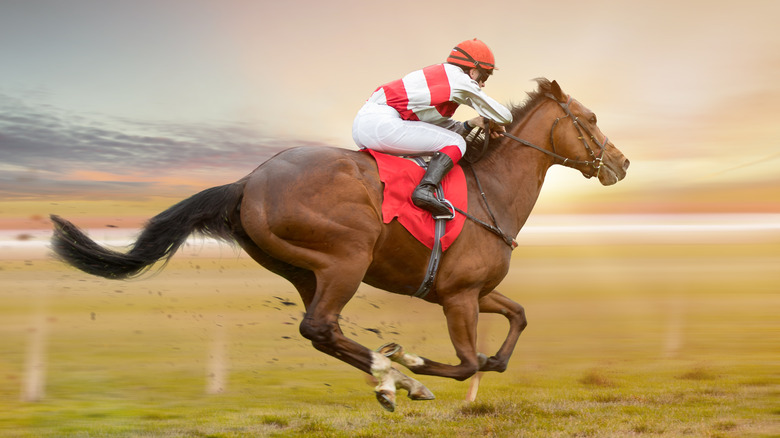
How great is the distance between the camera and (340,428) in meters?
5.90

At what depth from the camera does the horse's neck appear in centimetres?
556

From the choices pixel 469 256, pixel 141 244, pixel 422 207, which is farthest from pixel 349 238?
pixel 141 244

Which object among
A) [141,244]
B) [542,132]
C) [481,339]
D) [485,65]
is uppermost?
[485,65]

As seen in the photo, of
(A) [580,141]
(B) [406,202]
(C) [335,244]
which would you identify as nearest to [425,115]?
(B) [406,202]

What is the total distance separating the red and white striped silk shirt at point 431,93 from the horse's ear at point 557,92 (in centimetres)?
89

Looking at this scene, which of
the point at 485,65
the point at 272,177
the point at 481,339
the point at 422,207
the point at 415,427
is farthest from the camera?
the point at 481,339

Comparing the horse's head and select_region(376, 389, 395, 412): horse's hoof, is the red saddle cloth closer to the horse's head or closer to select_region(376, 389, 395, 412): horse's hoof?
select_region(376, 389, 395, 412): horse's hoof

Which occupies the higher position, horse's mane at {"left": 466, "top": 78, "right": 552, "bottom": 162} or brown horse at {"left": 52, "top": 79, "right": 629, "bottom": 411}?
horse's mane at {"left": 466, "top": 78, "right": 552, "bottom": 162}

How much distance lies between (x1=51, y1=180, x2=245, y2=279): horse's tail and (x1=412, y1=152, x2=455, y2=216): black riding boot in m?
1.45

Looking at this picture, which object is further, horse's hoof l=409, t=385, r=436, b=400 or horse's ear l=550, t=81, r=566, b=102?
horse's ear l=550, t=81, r=566, b=102

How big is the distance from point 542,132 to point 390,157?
1784mm

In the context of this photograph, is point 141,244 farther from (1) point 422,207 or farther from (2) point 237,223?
(1) point 422,207

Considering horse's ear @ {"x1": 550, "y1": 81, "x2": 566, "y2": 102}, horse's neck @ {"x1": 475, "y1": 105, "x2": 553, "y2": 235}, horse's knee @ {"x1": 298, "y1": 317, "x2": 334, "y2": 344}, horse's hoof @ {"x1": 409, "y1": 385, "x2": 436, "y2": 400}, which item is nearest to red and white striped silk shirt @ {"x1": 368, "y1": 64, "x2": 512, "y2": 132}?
horse's neck @ {"x1": 475, "y1": 105, "x2": 553, "y2": 235}

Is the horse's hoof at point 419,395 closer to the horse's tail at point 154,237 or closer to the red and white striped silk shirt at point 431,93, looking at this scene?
the horse's tail at point 154,237
